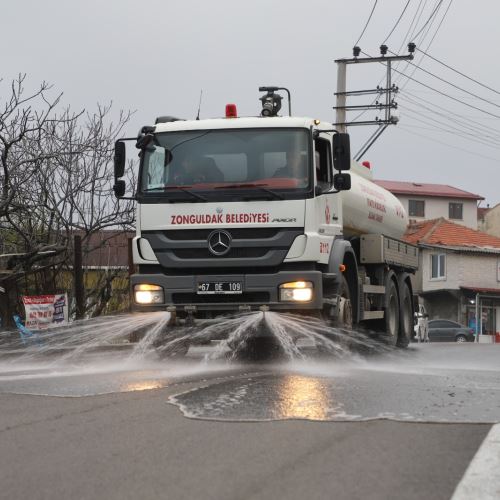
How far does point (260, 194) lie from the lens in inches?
405

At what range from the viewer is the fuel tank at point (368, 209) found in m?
12.7

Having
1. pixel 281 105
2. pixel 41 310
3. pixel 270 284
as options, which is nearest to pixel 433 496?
pixel 270 284

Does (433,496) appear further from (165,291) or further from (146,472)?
(165,291)

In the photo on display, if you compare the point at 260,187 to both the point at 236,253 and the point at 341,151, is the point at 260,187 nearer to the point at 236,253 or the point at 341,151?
the point at 236,253

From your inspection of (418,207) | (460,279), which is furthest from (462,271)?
(418,207)

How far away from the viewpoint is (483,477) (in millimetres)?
4531

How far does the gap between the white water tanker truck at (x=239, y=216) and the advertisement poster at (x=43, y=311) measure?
31.3 feet

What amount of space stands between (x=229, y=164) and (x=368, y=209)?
3.91 meters

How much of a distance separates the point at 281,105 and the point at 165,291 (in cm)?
336

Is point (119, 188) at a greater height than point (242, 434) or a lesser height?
greater

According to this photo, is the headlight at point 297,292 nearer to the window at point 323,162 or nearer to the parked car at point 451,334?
the window at point 323,162

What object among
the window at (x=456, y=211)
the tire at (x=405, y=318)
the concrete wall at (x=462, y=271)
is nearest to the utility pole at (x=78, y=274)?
the tire at (x=405, y=318)

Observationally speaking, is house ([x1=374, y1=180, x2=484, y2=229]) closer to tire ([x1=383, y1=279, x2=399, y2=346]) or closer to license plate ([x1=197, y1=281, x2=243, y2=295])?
tire ([x1=383, y1=279, x2=399, y2=346])

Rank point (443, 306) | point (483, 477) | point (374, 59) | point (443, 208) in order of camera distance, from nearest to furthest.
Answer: point (483, 477), point (374, 59), point (443, 306), point (443, 208)
